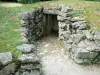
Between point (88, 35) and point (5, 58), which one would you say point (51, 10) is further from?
point (5, 58)

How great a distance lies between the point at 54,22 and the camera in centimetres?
1494

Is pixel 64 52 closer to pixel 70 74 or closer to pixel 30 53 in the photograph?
pixel 70 74

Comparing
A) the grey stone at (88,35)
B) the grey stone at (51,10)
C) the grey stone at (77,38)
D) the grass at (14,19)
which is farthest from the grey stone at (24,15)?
the grey stone at (88,35)

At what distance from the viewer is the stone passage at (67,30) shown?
10438 mm

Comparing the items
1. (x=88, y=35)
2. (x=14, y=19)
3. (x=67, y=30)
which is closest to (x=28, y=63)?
(x=88, y=35)

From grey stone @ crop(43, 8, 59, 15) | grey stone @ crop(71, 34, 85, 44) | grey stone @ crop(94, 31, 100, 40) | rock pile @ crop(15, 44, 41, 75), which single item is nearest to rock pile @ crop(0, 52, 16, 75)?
rock pile @ crop(15, 44, 41, 75)

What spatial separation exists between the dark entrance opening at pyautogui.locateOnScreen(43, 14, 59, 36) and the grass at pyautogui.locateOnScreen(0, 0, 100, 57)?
106 centimetres

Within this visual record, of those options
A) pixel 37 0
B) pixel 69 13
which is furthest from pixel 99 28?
pixel 37 0

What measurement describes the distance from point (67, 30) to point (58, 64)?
102 inches

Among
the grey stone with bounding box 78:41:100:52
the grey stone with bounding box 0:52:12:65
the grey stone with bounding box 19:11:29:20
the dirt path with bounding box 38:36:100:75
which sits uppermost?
the grey stone with bounding box 19:11:29:20

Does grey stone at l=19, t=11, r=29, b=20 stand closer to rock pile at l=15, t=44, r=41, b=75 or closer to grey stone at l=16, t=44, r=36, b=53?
grey stone at l=16, t=44, r=36, b=53

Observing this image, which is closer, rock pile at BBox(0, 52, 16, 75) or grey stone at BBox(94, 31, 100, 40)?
rock pile at BBox(0, 52, 16, 75)

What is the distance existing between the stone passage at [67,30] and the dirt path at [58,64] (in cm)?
37

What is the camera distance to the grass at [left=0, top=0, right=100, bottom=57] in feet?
30.2
